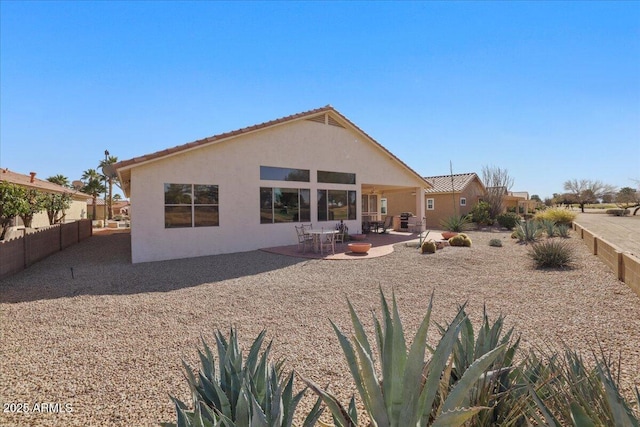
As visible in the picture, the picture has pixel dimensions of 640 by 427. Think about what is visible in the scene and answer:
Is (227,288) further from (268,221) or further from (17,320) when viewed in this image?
(268,221)

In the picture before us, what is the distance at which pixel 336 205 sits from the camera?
682 inches

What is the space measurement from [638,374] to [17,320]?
9603mm

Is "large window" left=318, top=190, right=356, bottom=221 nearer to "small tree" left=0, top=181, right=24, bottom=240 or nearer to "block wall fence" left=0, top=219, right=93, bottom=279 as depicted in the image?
"block wall fence" left=0, top=219, right=93, bottom=279

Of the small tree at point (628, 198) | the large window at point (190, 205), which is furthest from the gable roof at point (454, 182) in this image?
the small tree at point (628, 198)

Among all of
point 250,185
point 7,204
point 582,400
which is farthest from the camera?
point 250,185

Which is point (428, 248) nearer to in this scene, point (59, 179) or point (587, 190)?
point (59, 179)

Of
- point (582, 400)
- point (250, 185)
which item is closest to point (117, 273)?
point (250, 185)

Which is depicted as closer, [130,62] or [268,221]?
[130,62]

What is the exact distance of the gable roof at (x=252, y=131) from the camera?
1109 centimetres

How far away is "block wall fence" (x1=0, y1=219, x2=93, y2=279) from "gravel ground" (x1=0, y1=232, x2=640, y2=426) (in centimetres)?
51

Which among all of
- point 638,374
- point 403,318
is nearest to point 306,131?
point 403,318

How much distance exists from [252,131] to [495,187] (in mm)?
25137

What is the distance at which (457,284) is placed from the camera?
27.2 ft

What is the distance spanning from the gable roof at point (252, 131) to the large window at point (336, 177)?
2.54 meters
